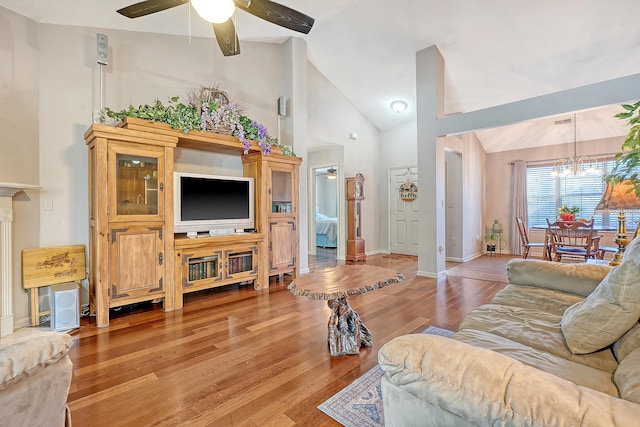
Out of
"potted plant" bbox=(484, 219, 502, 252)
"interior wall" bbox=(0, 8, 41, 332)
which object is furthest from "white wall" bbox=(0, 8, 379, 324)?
"potted plant" bbox=(484, 219, 502, 252)

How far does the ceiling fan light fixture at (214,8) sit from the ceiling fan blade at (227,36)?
312 millimetres

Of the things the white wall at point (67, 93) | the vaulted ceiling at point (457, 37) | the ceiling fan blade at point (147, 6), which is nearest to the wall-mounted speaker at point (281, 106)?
the white wall at point (67, 93)

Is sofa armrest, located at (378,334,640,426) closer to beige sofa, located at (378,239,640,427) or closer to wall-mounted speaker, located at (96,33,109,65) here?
beige sofa, located at (378,239,640,427)

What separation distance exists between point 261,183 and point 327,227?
13.6 feet

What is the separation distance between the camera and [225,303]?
3.42 metres

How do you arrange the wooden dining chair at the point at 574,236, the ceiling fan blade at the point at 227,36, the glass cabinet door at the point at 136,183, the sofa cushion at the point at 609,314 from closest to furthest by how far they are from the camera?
the sofa cushion at the point at 609,314, the ceiling fan blade at the point at 227,36, the glass cabinet door at the point at 136,183, the wooden dining chair at the point at 574,236

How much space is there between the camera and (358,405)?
1.63m

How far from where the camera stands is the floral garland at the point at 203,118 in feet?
9.96

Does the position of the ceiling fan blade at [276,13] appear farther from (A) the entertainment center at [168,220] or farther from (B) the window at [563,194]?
(B) the window at [563,194]

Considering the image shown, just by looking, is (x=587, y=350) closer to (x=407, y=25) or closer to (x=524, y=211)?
(x=407, y=25)

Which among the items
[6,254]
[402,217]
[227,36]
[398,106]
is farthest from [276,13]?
[402,217]

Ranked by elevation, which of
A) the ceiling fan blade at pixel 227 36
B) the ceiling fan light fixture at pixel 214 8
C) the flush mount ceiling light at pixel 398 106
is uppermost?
the flush mount ceiling light at pixel 398 106

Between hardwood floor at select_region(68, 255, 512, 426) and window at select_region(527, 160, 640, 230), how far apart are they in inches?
177

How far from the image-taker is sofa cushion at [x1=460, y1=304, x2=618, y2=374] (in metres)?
1.26
